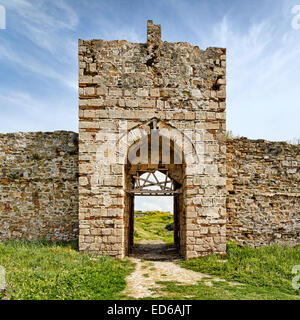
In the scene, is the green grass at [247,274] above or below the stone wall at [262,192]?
below

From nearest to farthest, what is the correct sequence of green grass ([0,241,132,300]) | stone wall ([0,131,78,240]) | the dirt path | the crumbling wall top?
green grass ([0,241,132,300])
the dirt path
the crumbling wall top
stone wall ([0,131,78,240])

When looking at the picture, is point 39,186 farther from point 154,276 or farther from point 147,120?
point 154,276

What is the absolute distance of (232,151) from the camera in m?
9.16

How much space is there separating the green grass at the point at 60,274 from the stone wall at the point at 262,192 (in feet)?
14.0

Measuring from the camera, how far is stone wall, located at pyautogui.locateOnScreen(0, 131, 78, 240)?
28.9ft

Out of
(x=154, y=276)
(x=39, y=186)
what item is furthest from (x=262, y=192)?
(x=39, y=186)

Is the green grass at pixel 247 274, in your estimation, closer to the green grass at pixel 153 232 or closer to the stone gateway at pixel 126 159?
the stone gateway at pixel 126 159

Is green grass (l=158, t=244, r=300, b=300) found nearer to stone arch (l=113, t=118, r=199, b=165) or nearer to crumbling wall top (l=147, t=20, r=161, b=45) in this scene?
stone arch (l=113, t=118, r=199, b=165)

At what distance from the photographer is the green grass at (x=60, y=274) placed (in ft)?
15.0

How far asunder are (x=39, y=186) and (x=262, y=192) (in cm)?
775

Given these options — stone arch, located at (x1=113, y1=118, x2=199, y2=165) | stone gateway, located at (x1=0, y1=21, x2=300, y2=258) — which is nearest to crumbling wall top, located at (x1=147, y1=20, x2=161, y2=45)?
stone gateway, located at (x1=0, y1=21, x2=300, y2=258)

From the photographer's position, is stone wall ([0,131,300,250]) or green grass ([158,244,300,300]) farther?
stone wall ([0,131,300,250])

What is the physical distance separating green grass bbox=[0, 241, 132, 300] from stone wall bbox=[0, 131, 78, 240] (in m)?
1.28

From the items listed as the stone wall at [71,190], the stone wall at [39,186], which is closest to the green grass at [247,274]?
the stone wall at [71,190]
